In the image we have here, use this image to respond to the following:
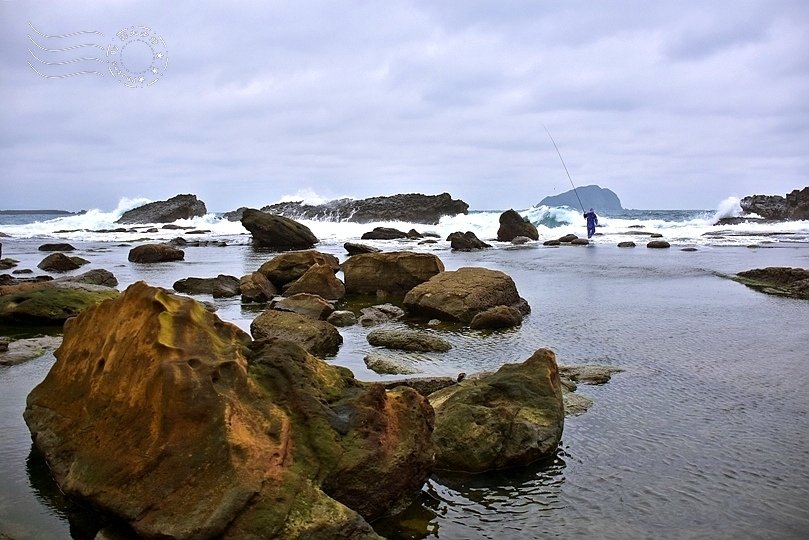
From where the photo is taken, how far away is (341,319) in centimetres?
1317

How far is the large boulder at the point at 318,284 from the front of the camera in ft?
54.7

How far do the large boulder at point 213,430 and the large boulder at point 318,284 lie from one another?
35.1ft

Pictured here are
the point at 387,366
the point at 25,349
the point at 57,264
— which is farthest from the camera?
the point at 57,264

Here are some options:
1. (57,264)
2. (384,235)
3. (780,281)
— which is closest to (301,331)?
(780,281)

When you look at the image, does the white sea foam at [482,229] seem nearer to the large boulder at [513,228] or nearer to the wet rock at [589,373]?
the large boulder at [513,228]

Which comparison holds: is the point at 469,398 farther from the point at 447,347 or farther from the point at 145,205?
the point at 145,205

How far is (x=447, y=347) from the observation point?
1075 cm

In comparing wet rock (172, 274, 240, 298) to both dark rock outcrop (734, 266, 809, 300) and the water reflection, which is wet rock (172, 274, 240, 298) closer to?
the water reflection

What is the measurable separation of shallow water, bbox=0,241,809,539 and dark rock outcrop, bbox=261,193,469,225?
60240 millimetres

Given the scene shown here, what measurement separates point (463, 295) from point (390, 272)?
4241 mm

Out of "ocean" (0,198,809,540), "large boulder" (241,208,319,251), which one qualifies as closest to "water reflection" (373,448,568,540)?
"ocean" (0,198,809,540)

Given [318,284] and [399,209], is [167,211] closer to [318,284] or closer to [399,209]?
[399,209]

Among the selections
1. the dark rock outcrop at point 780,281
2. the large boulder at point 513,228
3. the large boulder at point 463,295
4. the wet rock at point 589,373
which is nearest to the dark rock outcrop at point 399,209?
the large boulder at point 513,228

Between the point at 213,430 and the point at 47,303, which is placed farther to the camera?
the point at 47,303
